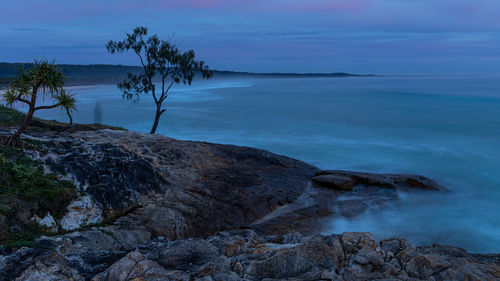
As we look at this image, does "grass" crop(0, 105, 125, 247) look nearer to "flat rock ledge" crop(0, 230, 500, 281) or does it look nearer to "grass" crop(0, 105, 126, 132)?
"flat rock ledge" crop(0, 230, 500, 281)

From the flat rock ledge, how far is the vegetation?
1.85 metres

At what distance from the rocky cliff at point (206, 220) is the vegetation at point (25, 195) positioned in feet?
1.19

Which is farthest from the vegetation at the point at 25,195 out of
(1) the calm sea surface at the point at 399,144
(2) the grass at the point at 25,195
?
(1) the calm sea surface at the point at 399,144

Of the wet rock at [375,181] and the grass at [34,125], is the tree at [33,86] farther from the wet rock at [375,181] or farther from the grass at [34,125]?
the wet rock at [375,181]

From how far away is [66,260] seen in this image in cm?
895

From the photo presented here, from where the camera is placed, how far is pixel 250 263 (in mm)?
9195

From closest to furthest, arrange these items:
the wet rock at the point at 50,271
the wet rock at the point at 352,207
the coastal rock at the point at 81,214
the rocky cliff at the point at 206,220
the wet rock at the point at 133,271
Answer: the wet rock at the point at 50,271 < the wet rock at the point at 133,271 < the rocky cliff at the point at 206,220 < the coastal rock at the point at 81,214 < the wet rock at the point at 352,207

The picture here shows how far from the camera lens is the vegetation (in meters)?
11.6

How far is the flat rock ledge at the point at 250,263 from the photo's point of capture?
28.0 feet

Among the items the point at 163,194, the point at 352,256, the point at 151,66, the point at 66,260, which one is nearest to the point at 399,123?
the point at 151,66

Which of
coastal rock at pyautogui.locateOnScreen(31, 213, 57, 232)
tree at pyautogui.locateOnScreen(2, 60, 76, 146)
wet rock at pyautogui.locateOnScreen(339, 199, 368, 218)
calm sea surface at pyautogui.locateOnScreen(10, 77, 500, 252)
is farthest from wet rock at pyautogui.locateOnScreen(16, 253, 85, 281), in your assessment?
wet rock at pyautogui.locateOnScreen(339, 199, 368, 218)

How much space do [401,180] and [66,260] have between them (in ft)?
66.1

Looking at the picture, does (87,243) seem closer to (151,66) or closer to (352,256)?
(352,256)

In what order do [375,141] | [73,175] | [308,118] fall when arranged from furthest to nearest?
[308,118] < [375,141] < [73,175]
